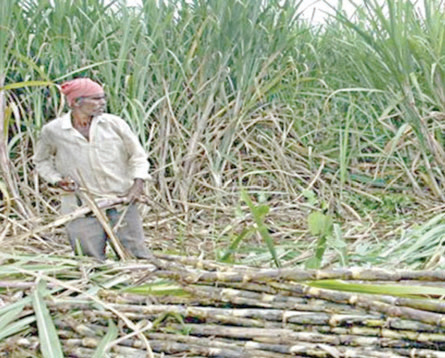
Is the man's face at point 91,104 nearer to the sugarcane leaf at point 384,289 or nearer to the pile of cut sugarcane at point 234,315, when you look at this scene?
the pile of cut sugarcane at point 234,315

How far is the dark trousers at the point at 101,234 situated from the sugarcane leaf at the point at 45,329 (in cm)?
154

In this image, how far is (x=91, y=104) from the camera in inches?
123

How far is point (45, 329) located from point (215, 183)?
2.97 m

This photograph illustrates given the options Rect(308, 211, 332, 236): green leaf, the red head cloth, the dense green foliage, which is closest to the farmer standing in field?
the red head cloth

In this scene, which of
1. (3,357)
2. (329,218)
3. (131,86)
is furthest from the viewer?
(131,86)

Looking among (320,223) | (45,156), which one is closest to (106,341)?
(320,223)

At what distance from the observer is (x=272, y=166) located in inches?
186

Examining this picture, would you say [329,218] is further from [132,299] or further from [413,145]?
[413,145]

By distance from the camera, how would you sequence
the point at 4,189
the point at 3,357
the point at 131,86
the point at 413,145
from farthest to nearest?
the point at 413,145 < the point at 131,86 < the point at 4,189 < the point at 3,357

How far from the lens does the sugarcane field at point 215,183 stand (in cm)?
148

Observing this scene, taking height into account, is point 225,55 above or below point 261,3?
below

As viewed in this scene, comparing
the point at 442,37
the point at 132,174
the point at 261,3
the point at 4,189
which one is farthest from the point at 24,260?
the point at 261,3

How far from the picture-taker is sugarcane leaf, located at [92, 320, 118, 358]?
141 centimetres

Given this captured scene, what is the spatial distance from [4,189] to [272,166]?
179 centimetres
